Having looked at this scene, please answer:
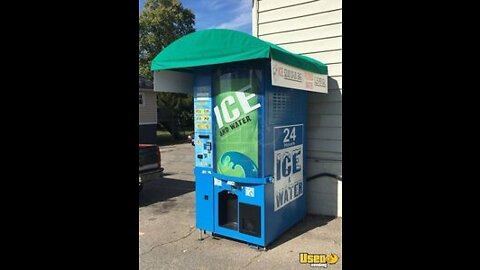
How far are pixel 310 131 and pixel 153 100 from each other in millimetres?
14218

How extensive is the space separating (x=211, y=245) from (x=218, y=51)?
8.02 ft

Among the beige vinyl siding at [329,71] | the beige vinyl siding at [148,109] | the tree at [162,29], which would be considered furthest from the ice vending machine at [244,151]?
the tree at [162,29]

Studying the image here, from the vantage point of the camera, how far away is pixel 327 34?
17.0ft

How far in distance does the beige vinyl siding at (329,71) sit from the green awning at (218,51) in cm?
118

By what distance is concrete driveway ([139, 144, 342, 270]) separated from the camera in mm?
3684

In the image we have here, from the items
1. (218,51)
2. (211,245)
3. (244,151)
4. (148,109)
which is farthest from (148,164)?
(148,109)

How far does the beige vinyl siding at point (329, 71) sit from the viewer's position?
204 inches

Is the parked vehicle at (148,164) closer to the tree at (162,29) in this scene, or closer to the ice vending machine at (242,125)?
the ice vending machine at (242,125)

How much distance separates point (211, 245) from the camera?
13.7ft

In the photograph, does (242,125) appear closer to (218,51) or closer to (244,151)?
(244,151)
